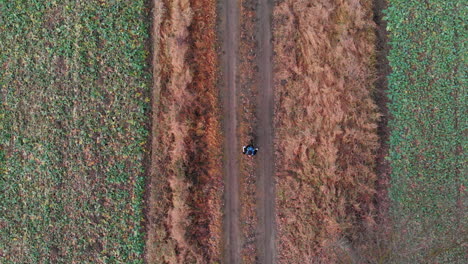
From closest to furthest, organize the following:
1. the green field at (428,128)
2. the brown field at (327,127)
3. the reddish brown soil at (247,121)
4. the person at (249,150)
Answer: the brown field at (327,127), the green field at (428,128), the person at (249,150), the reddish brown soil at (247,121)

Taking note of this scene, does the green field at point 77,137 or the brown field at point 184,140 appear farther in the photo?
the green field at point 77,137

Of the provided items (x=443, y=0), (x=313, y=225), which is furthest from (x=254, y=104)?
(x=443, y=0)

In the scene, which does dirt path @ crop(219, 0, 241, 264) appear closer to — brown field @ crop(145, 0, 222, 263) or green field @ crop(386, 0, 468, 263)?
brown field @ crop(145, 0, 222, 263)

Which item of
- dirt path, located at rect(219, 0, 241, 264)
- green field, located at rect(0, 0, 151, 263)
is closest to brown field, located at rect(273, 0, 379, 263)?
dirt path, located at rect(219, 0, 241, 264)

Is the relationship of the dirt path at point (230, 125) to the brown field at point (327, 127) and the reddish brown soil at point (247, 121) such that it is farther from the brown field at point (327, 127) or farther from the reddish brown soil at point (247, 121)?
the brown field at point (327, 127)

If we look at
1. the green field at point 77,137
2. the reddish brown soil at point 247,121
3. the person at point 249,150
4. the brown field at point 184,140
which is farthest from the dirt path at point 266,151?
the green field at point 77,137

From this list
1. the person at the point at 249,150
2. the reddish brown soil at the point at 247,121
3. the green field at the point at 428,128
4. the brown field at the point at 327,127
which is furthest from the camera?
the reddish brown soil at the point at 247,121

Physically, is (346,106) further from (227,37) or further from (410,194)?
(227,37)
